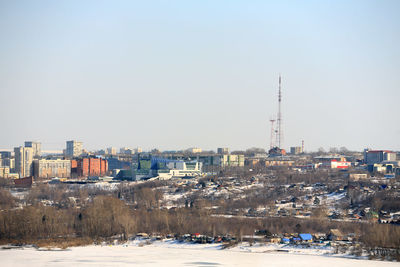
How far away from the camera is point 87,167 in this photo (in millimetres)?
78375

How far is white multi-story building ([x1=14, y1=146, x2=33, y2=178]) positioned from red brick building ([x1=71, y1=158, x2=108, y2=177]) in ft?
16.9

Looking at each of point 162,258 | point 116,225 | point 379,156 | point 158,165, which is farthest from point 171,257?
point 379,156

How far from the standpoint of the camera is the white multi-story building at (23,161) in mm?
74250

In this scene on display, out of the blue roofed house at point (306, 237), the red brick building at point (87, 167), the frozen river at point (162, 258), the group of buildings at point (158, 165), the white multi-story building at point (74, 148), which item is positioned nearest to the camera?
the frozen river at point (162, 258)

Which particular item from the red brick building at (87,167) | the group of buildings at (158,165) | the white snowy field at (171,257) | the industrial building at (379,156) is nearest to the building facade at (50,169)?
the group of buildings at (158,165)

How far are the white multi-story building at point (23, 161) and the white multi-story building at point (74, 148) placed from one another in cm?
3858

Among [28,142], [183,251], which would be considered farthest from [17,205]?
[28,142]

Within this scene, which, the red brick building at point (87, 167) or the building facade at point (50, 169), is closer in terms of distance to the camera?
the building facade at point (50, 169)

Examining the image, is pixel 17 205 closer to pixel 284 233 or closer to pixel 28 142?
pixel 284 233

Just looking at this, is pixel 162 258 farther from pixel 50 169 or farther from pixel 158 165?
pixel 50 169

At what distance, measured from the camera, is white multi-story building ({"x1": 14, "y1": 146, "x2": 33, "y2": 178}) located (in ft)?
244

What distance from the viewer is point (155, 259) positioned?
23797mm

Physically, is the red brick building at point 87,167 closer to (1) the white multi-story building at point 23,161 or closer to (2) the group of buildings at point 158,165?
(2) the group of buildings at point 158,165

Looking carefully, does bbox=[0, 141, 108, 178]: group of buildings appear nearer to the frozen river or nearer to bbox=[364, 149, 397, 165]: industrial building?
bbox=[364, 149, 397, 165]: industrial building
